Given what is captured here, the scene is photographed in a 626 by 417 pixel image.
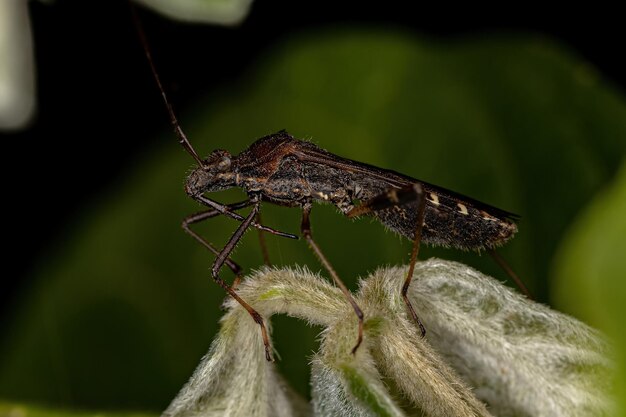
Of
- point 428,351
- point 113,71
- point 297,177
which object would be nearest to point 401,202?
point 297,177

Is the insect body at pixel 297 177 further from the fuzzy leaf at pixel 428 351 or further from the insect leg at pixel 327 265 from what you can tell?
the fuzzy leaf at pixel 428 351

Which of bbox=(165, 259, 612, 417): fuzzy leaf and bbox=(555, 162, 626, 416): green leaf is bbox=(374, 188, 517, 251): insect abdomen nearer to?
bbox=(165, 259, 612, 417): fuzzy leaf

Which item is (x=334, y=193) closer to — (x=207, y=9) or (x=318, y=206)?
(x=318, y=206)

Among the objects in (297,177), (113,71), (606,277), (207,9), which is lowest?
(606,277)

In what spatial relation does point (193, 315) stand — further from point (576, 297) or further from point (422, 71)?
point (576, 297)

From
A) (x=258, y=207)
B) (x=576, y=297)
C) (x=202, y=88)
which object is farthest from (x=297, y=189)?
(x=576, y=297)

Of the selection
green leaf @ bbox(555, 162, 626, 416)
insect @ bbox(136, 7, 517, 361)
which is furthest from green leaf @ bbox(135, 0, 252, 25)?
green leaf @ bbox(555, 162, 626, 416)
